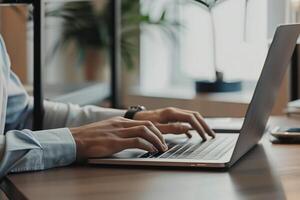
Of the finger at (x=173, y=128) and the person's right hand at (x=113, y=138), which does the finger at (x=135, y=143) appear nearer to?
the person's right hand at (x=113, y=138)

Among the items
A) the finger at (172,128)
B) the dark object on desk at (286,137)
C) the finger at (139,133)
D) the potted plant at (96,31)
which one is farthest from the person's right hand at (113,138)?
the potted plant at (96,31)

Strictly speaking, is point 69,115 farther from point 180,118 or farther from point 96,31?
point 96,31

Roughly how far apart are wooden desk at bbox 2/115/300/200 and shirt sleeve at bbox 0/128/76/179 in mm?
19

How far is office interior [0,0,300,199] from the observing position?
2.86 m

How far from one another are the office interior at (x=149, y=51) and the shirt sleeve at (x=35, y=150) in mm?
1436

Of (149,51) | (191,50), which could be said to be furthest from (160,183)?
(149,51)

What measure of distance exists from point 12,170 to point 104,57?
7.62 ft

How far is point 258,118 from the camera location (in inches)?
50.7

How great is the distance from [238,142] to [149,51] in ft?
7.28

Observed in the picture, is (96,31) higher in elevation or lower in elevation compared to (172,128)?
higher

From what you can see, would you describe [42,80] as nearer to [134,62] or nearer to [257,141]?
[257,141]

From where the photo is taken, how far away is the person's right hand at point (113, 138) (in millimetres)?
1178

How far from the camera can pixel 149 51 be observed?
335 cm

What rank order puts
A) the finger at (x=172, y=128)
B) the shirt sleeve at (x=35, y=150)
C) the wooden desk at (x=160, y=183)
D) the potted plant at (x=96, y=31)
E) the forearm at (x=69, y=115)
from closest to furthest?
the wooden desk at (x=160, y=183) < the shirt sleeve at (x=35, y=150) < the finger at (x=172, y=128) < the forearm at (x=69, y=115) < the potted plant at (x=96, y=31)
